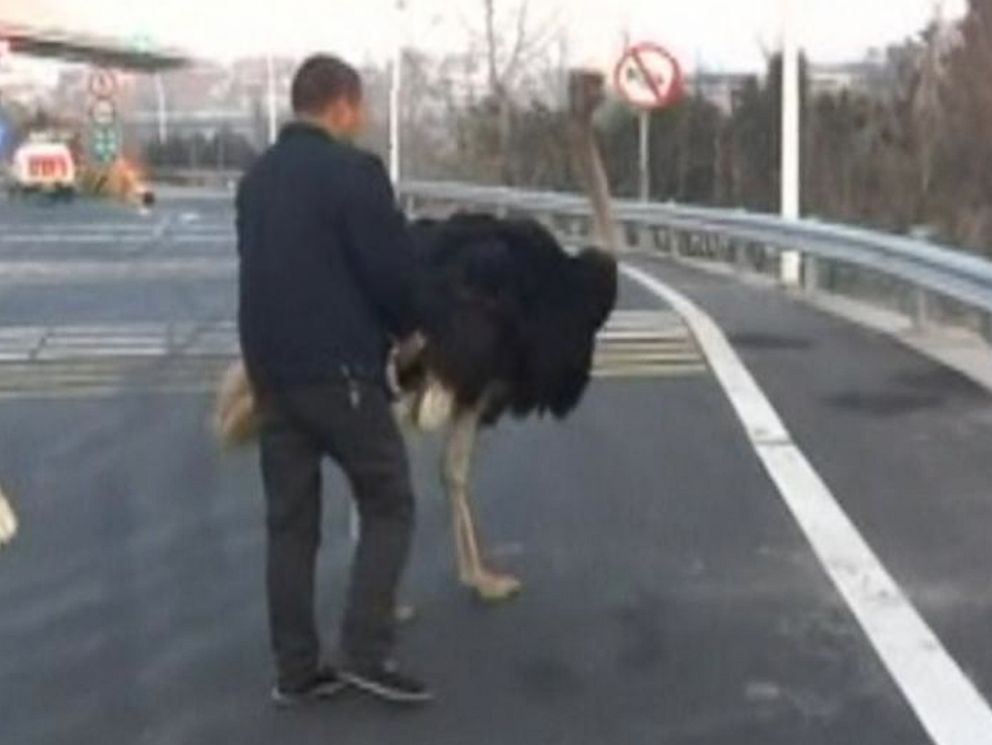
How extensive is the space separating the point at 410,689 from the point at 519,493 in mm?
3184

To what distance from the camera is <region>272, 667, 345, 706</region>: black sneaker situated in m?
7.01

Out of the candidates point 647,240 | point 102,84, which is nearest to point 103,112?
point 102,84

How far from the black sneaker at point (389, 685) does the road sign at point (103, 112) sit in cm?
4101

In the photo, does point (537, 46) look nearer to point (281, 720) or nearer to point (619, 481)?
point (619, 481)

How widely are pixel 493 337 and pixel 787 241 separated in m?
11.8

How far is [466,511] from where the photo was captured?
8234 mm

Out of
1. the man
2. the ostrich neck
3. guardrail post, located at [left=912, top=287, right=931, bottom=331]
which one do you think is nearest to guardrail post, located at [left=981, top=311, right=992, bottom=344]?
guardrail post, located at [left=912, top=287, right=931, bottom=331]

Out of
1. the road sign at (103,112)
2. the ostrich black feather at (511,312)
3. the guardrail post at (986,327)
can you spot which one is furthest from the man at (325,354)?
the road sign at (103,112)

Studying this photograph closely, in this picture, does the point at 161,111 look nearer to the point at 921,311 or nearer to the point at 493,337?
the point at 921,311

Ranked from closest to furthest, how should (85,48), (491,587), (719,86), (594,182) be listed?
(491,587), (594,182), (719,86), (85,48)

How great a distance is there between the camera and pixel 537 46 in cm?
5369

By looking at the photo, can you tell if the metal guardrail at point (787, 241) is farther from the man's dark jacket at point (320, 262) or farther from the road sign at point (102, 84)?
the road sign at point (102, 84)

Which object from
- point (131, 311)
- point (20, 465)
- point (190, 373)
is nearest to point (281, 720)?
point (20, 465)

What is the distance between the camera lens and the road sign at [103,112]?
4722 centimetres
